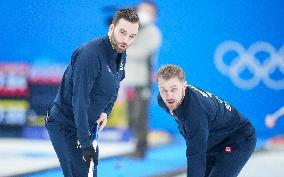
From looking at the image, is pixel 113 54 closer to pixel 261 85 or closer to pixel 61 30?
pixel 61 30

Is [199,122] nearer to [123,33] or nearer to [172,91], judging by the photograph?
[172,91]

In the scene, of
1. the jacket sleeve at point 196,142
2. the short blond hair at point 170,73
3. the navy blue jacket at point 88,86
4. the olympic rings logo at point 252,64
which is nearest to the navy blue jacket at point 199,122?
the jacket sleeve at point 196,142

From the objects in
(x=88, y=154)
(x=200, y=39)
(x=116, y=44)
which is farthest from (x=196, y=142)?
(x=200, y=39)

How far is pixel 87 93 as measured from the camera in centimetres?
265

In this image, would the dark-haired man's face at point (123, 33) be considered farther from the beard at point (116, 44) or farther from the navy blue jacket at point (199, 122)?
the navy blue jacket at point (199, 122)

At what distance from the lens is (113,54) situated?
9.24 feet

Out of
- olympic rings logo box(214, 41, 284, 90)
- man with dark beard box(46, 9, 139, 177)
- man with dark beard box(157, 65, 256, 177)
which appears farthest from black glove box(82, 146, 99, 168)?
olympic rings logo box(214, 41, 284, 90)

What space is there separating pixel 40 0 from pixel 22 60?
662 millimetres

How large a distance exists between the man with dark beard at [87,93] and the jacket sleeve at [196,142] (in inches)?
18.1

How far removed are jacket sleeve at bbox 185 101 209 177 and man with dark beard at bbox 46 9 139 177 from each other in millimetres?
461

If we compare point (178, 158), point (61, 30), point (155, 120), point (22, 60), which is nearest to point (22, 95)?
point (22, 60)

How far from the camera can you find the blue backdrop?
19.1ft

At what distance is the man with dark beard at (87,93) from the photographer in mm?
2641

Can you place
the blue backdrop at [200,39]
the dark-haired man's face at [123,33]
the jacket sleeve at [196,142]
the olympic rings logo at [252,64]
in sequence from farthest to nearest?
the olympic rings logo at [252,64] < the blue backdrop at [200,39] < the dark-haired man's face at [123,33] < the jacket sleeve at [196,142]
